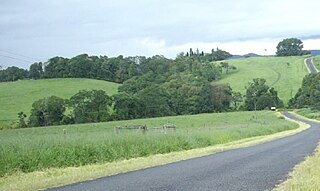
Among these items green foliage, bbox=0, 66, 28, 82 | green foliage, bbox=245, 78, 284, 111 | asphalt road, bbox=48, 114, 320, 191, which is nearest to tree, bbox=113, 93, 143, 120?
green foliage, bbox=245, 78, 284, 111

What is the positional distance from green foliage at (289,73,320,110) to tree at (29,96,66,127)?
214 feet

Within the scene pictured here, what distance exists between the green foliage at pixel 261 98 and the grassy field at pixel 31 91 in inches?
1465

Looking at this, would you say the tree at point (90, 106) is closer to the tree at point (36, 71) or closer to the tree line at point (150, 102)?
the tree line at point (150, 102)

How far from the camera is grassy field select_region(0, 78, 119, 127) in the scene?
106994mm

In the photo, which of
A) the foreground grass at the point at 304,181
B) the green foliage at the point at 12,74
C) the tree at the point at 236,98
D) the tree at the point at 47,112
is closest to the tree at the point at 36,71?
the green foliage at the point at 12,74

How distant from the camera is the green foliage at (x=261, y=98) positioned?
149000mm

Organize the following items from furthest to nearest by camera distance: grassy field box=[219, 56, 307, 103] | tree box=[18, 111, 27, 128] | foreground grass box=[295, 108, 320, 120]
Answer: grassy field box=[219, 56, 307, 103]
foreground grass box=[295, 108, 320, 120]
tree box=[18, 111, 27, 128]

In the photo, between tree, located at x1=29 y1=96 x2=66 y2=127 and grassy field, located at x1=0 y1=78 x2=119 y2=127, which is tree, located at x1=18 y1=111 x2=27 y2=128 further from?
tree, located at x1=29 y1=96 x2=66 y2=127

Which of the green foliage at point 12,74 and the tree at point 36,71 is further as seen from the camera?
the tree at point 36,71

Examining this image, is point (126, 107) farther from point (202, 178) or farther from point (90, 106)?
point (202, 178)

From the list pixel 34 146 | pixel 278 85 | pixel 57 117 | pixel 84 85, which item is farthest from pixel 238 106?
pixel 34 146

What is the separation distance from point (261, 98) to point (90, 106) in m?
58.0

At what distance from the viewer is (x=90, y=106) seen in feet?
355

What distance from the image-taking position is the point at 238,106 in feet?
494
